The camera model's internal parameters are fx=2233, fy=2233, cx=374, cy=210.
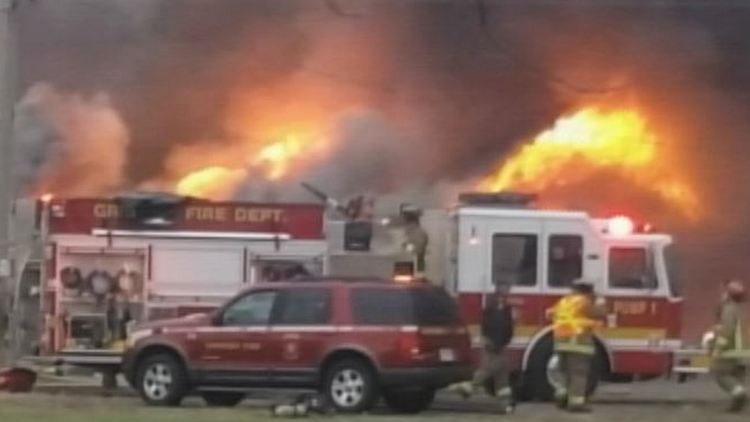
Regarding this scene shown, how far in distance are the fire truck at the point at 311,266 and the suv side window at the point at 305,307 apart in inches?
90.3

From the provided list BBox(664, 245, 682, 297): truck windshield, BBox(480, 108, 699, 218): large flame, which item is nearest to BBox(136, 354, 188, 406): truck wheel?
BBox(664, 245, 682, 297): truck windshield

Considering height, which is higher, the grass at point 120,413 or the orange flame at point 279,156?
the orange flame at point 279,156

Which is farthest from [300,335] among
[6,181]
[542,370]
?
[6,181]

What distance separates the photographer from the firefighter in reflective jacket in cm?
2531

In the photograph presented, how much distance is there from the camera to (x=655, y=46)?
36.2 m

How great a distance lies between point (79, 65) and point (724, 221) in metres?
10.5

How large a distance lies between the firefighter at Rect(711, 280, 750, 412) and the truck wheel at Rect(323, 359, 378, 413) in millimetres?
4199

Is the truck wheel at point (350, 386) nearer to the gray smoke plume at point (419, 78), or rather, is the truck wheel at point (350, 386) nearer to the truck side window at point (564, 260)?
the truck side window at point (564, 260)

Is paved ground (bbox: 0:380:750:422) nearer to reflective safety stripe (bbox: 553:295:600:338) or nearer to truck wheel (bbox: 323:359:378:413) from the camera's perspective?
truck wheel (bbox: 323:359:378:413)

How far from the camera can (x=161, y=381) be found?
2525 cm

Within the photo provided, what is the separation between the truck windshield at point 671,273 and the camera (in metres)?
27.5

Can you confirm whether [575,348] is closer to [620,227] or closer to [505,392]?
[505,392]

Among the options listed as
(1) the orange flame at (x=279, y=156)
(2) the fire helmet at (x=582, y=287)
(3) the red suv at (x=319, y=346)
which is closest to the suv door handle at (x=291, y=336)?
(3) the red suv at (x=319, y=346)

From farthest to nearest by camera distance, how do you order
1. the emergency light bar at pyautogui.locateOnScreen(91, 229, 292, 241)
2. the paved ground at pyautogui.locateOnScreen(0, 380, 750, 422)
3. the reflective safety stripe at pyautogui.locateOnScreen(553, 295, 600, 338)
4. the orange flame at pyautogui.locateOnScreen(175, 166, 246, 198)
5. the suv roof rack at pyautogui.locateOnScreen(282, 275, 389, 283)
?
the orange flame at pyautogui.locateOnScreen(175, 166, 246, 198), the emergency light bar at pyautogui.locateOnScreen(91, 229, 292, 241), the reflective safety stripe at pyautogui.locateOnScreen(553, 295, 600, 338), the suv roof rack at pyautogui.locateOnScreen(282, 275, 389, 283), the paved ground at pyautogui.locateOnScreen(0, 380, 750, 422)
